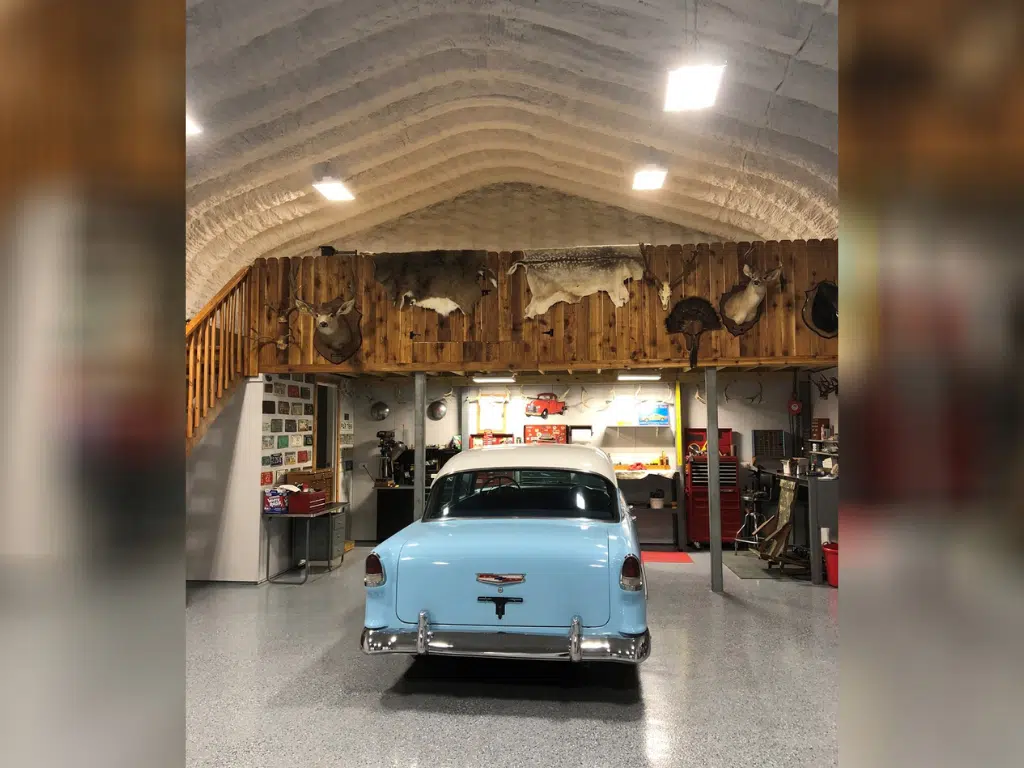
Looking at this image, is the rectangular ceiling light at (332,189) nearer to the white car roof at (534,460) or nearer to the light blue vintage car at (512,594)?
the white car roof at (534,460)

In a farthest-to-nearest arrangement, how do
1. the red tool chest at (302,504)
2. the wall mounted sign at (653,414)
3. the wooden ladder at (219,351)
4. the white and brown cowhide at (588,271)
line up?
the wall mounted sign at (653,414) < the red tool chest at (302,504) < the white and brown cowhide at (588,271) < the wooden ladder at (219,351)

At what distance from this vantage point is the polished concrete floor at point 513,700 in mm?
3520

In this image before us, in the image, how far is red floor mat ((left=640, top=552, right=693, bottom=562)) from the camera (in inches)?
348

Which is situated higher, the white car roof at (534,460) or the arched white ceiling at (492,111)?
the arched white ceiling at (492,111)

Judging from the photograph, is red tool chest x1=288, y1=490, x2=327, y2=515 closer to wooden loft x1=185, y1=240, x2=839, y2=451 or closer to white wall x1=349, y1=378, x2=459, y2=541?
wooden loft x1=185, y1=240, x2=839, y2=451

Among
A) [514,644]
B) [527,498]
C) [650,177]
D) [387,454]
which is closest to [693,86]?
[650,177]

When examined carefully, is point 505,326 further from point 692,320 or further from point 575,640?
point 575,640

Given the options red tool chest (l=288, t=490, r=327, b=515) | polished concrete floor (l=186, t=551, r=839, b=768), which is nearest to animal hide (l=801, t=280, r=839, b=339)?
polished concrete floor (l=186, t=551, r=839, b=768)

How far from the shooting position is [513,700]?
424 centimetres

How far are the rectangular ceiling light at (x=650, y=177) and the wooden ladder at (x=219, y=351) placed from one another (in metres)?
5.04

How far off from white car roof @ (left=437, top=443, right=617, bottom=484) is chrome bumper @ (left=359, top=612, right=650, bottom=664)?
60.2 inches

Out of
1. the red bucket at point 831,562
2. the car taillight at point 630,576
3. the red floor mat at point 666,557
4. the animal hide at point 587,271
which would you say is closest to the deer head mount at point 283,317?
the animal hide at point 587,271

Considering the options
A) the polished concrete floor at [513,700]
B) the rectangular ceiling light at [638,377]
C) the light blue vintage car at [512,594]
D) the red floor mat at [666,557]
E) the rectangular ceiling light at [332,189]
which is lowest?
the red floor mat at [666,557]
